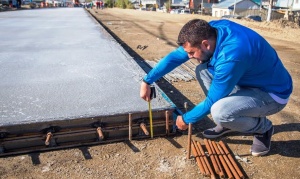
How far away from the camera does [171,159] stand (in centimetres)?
246

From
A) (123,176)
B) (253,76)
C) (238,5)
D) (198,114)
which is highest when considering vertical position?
(238,5)

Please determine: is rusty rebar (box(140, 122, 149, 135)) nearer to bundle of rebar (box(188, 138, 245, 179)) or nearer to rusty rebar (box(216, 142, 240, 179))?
bundle of rebar (box(188, 138, 245, 179))

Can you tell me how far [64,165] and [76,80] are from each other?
1404 mm

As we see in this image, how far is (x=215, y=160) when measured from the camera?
2.38 metres

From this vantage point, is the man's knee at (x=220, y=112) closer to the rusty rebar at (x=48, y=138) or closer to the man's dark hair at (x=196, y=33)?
the man's dark hair at (x=196, y=33)

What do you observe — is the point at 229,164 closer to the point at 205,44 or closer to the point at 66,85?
the point at 205,44

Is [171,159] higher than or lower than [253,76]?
lower

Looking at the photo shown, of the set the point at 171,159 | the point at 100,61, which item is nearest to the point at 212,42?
the point at 171,159

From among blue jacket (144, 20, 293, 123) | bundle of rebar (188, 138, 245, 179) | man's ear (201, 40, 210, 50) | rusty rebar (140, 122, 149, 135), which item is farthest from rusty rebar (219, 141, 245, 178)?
man's ear (201, 40, 210, 50)

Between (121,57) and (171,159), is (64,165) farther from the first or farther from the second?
(121,57)

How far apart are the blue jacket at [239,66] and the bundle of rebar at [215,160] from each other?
47 centimetres

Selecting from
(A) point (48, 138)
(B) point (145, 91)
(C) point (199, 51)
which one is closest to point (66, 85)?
(A) point (48, 138)

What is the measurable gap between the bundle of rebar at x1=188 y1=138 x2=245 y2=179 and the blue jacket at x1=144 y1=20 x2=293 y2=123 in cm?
47

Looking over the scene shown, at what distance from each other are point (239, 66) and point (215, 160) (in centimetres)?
97
